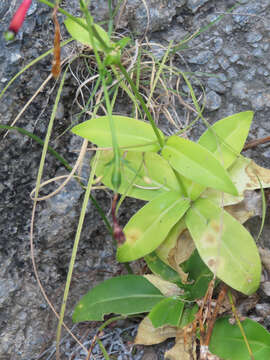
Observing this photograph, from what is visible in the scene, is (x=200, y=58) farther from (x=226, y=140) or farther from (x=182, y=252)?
(x=182, y=252)

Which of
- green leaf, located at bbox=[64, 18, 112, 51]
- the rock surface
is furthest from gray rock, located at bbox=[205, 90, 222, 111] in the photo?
green leaf, located at bbox=[64, 18, 112, 51]

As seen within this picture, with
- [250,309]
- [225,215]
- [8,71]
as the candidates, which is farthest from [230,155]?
[8,71]

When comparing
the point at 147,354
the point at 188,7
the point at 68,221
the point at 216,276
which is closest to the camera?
the point at 216,276

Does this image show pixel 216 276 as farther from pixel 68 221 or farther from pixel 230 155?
pixel 68 221

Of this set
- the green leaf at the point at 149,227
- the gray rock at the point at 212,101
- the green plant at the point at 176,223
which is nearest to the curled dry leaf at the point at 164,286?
the green plant at the point at 176,223

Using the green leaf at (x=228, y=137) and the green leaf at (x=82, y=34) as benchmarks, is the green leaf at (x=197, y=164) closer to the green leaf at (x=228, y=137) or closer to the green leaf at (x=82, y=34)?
the green leaf at (x=228, y=137)

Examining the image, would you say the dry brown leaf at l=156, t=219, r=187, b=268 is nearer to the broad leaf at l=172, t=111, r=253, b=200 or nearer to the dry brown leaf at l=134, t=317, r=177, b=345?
the broad leaf at l=172, t=111, r=253, b=200
